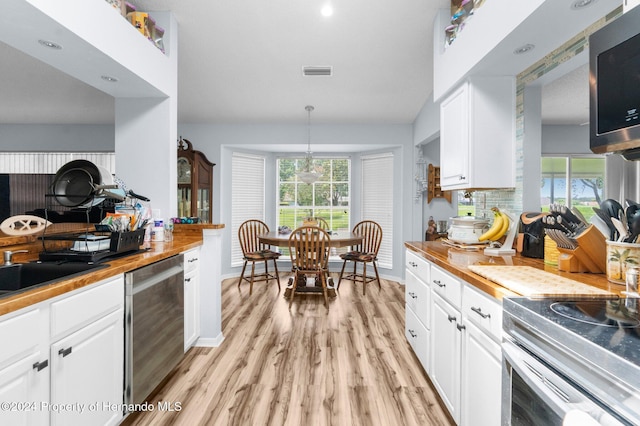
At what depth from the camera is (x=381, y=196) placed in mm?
5379

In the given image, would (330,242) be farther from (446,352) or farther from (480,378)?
(480,378)

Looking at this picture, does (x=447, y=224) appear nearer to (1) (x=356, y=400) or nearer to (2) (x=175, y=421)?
(1) (x=356, y=400)

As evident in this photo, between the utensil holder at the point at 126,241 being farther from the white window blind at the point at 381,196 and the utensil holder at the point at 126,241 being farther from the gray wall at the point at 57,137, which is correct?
the gray wall at the point at 57,137

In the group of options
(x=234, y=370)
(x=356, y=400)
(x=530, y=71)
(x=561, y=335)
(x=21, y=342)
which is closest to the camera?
(x=561, y=335)

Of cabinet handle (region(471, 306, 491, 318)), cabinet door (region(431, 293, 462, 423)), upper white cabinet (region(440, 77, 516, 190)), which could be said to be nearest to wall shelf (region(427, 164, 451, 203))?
upper white cabinet (region(440, 77, 516, 190))

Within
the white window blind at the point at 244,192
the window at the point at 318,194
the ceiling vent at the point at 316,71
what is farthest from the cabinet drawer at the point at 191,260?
the window at the point at 318,194

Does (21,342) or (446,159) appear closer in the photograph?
(21,342)

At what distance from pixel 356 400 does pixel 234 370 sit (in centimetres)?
89

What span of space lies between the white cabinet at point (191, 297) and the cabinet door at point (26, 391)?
4.02ft

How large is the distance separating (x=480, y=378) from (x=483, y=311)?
0.29 meters

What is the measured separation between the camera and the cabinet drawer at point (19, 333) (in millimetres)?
969

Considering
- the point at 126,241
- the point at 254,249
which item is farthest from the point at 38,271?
the point at 254,249

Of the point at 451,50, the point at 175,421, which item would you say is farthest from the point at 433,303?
the point at 451,50

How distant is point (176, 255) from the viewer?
2.17 meters
